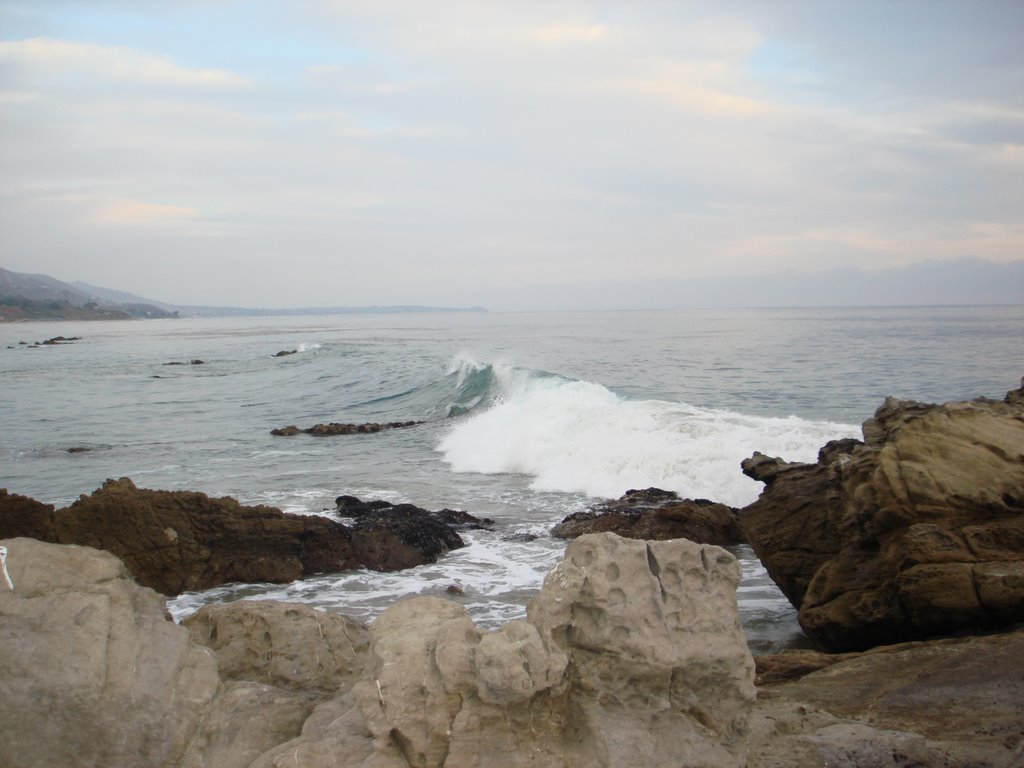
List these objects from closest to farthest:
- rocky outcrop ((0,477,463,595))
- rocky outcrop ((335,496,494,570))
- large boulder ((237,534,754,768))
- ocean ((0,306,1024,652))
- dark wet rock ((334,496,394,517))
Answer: large boulder ((237,534,754,768))
rocky outcrop ((0,477,463,595))
ocean ((0,306,1024,652))
rocky outcrop ((335,496,494,570))
dark wet rock ((334,496,394,517))

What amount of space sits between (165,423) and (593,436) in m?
13.0

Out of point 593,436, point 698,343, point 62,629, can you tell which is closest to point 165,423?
point 593,436

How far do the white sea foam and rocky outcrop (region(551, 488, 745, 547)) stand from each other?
2610mm

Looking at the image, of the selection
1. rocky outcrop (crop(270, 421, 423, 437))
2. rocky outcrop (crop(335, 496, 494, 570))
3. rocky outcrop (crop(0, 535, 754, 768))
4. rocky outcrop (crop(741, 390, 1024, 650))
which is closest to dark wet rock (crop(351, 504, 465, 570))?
rocky outcrop (crop(335, 496, 494, 570))

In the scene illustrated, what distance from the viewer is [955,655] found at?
5113 millimetres

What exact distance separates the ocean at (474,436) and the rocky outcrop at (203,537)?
10.3 inches

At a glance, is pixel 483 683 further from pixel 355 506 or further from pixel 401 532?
pixel 355 506

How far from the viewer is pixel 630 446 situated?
1581 cm

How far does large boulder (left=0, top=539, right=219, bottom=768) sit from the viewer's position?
3.41 metres

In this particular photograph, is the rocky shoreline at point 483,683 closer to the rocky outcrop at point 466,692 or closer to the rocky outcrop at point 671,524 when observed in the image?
the rocky outcrop at point 466,692

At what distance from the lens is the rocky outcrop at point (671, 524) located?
10.2 meters

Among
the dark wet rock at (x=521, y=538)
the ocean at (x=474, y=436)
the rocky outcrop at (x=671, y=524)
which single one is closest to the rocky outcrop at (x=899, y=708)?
the ocean at (x=474, y=436)

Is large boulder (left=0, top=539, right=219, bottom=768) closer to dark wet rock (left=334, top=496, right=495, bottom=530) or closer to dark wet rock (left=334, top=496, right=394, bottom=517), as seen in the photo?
dark wet rock (left=334, top=496, right=495, bottom=530)

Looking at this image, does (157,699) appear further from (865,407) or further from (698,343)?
(698,343)
